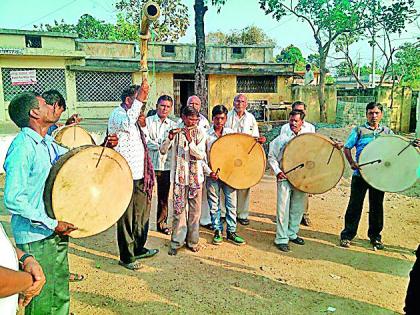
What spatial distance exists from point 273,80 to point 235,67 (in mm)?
2203

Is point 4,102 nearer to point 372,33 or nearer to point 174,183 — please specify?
point 174,183

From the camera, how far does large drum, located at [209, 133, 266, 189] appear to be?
16.6ft

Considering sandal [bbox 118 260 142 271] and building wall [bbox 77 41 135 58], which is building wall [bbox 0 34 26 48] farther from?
sandal [bbox 118 260 142 271]

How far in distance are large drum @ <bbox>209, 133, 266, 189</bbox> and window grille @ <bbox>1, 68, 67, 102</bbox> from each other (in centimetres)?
1170

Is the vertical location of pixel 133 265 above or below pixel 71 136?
Result: below

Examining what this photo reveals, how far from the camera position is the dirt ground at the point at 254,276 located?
3.67m

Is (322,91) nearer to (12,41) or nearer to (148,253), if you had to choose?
(12,41)

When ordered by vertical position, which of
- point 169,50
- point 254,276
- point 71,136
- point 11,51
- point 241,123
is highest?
point 169,50

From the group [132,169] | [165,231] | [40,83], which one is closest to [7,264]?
[132,169]

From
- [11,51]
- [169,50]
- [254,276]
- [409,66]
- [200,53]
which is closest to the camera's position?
[254,276]

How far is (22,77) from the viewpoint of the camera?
14773mm

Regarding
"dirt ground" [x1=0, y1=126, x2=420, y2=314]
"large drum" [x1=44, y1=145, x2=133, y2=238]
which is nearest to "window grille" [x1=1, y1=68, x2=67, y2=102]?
"dirt ground" [x1=0, y1=126, x2=420, y2=314]

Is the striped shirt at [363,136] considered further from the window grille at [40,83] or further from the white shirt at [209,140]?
the window grille at [40,83]

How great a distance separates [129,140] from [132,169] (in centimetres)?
32
